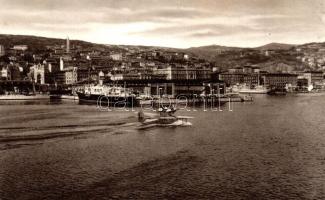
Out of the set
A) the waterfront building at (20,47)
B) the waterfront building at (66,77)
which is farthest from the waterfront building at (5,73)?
the waterfront building at (20,47)

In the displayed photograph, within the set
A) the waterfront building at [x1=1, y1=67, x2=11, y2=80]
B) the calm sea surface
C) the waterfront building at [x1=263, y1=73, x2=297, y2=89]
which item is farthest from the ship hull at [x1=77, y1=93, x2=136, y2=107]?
the waterfront building at [x1=263, y1=73, x2=297, y2=89]

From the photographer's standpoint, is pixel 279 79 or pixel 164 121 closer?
pixel 164 121

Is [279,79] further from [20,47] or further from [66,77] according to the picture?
[20,47]

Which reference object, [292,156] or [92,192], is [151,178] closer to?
[92,192]

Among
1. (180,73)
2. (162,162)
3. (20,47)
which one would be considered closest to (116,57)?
(20,47)

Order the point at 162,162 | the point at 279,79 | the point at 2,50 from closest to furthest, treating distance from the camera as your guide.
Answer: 1. the point at 162,162
2. the point at 279,79
3. the point at 2,50

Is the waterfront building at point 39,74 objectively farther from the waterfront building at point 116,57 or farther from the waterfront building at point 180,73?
the waterfront building at point 116,57

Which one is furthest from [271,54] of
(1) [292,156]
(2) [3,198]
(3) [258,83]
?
(2) [3,198]

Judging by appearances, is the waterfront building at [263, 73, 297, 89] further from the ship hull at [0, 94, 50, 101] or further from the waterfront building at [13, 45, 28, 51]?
the waterfront building at [13, 45, 28, 51]
